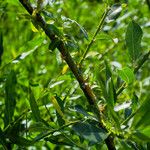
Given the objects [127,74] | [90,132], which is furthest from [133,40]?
[90,132]

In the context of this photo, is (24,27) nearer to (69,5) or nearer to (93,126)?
(69,5)

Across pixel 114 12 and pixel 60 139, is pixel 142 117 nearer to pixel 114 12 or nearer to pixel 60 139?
pixel 60 139

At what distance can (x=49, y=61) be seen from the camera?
1.87 metres

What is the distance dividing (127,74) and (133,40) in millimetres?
81

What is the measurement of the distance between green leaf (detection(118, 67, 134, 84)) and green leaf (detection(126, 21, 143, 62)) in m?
0.06

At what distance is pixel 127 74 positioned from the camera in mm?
605

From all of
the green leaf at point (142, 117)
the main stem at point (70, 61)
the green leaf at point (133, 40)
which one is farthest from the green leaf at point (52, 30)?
the green leaf at point (142, 117)

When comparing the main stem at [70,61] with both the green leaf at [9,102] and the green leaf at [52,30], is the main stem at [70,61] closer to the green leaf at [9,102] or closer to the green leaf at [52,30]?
the green leaf at [52,30]

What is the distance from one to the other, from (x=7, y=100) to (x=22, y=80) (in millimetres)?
412

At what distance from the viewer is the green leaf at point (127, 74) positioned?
0.60 metres

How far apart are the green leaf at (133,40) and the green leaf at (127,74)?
0.06 metres

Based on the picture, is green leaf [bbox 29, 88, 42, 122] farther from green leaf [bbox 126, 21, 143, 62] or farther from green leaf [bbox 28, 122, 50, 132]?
green leaf [bbox 126, 21, 143, 62]

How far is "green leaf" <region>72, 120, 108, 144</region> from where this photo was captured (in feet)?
1.75

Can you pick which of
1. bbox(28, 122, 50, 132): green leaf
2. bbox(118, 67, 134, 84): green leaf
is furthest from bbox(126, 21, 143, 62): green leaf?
bbox(28, 122, 50, 132): green leaf
